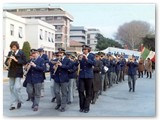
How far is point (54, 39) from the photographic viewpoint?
757cm

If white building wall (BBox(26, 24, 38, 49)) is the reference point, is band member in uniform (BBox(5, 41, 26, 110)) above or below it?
below

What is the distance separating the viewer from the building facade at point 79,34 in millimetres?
7375

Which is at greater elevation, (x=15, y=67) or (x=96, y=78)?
(x=15, y=67)

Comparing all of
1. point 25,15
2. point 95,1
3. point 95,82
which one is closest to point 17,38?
point 25,15

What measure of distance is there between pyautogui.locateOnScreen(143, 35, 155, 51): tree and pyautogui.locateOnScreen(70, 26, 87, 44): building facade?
115 centimetres

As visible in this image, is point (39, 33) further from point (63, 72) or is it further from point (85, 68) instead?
point (85, 68)

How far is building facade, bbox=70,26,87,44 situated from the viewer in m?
7.38

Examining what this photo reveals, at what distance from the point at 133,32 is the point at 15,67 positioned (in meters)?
2.33

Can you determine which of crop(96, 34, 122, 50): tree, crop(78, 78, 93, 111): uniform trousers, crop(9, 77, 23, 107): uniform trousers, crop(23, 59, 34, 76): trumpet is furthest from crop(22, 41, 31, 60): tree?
crop(96, 34, 122, 50): tree

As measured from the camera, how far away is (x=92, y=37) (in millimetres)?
7582

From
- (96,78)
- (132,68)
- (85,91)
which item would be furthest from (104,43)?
(132,68)

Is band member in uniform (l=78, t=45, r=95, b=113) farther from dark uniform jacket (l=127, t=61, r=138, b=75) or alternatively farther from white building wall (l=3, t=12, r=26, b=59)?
dark uniform jacket (l=127, t=61, r=138, b=75)

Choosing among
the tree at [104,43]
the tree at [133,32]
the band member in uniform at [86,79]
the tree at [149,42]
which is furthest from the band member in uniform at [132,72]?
the band member in uniform at [86,79]

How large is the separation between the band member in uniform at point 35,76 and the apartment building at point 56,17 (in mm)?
478
